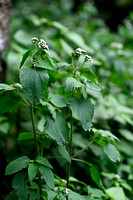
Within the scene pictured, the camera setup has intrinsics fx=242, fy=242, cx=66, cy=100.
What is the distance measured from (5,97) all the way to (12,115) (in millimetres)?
1171

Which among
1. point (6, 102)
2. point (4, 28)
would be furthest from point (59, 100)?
point (4, 28)

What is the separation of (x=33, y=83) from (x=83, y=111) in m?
0.30

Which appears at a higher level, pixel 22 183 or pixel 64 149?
pixel 64 149

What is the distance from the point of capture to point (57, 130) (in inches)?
47.4

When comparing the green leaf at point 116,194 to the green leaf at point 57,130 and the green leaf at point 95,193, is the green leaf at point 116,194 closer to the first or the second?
the green leaf at point 95,193

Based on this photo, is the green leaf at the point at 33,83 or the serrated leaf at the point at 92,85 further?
the serrated leaf at the point at 92,85

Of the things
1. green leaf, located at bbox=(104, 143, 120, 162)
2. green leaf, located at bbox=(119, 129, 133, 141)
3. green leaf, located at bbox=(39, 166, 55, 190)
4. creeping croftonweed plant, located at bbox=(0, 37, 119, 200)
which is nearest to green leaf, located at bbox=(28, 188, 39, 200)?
creeping croftonweed plant, located at bbox=(0, 37, 119, 200)

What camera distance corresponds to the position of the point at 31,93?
113 cm

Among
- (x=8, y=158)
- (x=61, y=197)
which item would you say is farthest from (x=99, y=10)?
(x=61, y=197)

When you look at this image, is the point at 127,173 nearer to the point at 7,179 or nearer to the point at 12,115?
the point at 7,179

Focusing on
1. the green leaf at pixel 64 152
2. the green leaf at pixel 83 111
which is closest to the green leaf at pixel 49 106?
the green leaf at pixel 83 111

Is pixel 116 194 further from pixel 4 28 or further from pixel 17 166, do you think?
pixel 4 28

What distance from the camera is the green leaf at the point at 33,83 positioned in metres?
1.13

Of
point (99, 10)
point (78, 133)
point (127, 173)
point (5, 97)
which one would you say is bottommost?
point (127, 173)
